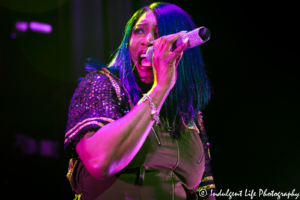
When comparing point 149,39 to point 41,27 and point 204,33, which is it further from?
point 41,27

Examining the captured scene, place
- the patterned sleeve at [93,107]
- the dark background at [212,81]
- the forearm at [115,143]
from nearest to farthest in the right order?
the forearm at [115,143]
the patterned sleeve at [93,107]
the dark background at [212,81]

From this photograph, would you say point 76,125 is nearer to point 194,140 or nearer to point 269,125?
point 194,140

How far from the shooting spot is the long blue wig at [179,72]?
44.5 inches

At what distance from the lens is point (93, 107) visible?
0.88 m

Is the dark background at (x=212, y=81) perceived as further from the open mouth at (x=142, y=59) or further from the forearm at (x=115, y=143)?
the forearm at (x=115, y=143)

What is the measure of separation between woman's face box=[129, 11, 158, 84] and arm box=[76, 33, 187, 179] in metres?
0.29

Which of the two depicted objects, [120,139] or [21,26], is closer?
Result: [120,139]

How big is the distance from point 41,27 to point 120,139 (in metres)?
1.72

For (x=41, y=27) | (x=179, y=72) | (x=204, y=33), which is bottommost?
(x=179, y=72)

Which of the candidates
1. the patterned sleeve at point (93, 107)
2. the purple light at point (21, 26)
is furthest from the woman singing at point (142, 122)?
the purple light at point (21, 26)

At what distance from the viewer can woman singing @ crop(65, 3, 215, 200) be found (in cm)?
77

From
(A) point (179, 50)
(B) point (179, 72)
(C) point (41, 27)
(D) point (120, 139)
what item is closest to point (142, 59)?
(B) point (179, 72)

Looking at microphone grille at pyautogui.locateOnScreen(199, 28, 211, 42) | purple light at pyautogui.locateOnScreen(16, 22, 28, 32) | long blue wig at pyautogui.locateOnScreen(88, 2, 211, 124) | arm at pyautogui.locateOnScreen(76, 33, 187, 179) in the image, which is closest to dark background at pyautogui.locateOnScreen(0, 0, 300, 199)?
purple light at pyautogui.locateOnScreen(16, 22, 28, 32)

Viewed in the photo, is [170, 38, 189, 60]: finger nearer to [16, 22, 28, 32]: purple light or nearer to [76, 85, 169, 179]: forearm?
[76, 85, 169, 179]: forearm
